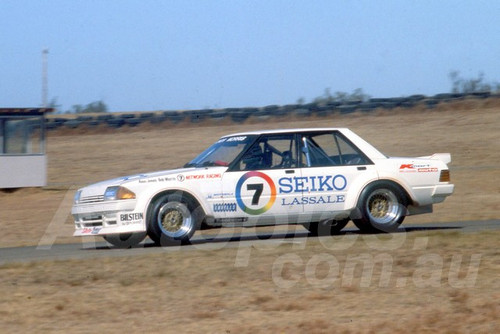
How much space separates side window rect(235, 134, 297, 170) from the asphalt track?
1.05 metres

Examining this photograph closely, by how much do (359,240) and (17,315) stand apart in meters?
5.22

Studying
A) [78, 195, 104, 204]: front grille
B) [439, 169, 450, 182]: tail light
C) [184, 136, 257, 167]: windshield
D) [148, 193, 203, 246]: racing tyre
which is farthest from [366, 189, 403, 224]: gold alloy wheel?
[78, 195, 104, 204]: front grille

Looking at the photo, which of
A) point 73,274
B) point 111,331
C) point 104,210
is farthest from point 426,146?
point 111,331

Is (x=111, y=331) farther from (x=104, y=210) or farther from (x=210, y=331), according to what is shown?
(x=104, y=210)

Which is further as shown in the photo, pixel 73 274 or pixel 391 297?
pixel 73 274

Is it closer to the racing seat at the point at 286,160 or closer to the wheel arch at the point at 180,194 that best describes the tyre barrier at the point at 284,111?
the racing seat at the point at 286,160

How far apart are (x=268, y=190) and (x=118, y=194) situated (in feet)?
6.74

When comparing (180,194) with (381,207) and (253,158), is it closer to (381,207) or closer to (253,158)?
(253,158)

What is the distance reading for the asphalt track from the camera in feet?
37.7

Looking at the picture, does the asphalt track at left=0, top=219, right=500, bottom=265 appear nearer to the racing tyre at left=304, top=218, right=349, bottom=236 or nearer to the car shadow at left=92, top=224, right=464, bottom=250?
the car shadow at left=92, top=224, right=464, bottom=250

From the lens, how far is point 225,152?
12789 millimetres

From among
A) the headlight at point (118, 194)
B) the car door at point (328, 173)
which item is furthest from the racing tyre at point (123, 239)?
the car door at point (328, 173)

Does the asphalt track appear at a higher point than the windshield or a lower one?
lower

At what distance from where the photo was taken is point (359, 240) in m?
11.6
